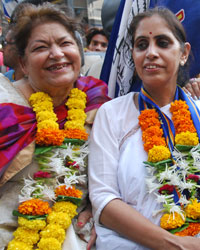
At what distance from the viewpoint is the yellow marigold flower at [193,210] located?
6.82 feet

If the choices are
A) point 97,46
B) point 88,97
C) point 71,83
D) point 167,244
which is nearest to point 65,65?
point 71,83

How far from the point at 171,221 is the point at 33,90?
148 centimetres

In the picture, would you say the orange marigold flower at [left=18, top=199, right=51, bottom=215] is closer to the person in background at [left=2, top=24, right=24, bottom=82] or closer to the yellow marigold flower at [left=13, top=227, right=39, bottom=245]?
the yellow marigold flower at [left=13, top=227, right=39, bottom=245]

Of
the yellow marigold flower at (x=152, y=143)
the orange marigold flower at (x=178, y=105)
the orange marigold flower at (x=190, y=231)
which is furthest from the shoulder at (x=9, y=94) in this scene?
the orange marigold flower at (x=190, y=231)

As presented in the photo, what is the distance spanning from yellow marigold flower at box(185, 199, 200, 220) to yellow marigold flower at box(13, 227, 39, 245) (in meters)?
1.00

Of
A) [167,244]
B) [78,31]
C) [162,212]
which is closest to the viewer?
[167,244]

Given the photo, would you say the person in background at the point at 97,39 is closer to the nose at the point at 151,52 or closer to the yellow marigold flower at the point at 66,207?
the nose at the point at 151,52

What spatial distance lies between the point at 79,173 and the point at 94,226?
398 mm

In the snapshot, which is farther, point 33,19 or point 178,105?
point 33,19

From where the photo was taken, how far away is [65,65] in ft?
8.45

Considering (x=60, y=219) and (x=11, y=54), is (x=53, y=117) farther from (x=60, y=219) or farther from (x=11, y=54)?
(x=11, y=54)

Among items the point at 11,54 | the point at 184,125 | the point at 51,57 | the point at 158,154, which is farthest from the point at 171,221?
the point at 11,54

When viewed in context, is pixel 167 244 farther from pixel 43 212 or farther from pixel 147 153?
pixel 43 212

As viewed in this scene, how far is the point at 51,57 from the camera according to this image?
251 centimetres
